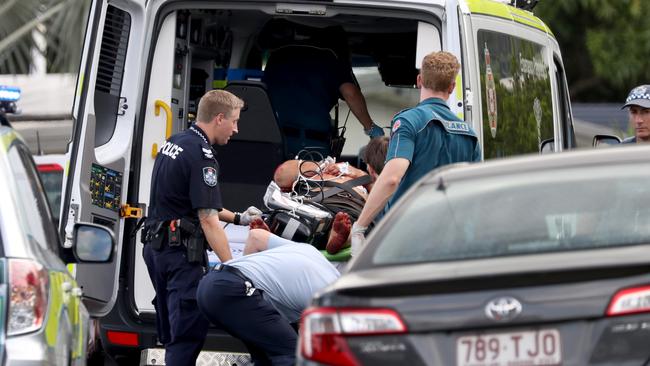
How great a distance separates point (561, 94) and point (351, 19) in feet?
6.68

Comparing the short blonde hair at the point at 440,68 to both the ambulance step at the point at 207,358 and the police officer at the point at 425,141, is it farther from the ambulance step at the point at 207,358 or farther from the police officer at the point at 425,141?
the ambulance step at the point at 207,358

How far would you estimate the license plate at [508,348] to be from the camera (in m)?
4.64

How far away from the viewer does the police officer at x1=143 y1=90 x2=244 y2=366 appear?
745cm

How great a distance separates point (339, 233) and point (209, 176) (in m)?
0.72

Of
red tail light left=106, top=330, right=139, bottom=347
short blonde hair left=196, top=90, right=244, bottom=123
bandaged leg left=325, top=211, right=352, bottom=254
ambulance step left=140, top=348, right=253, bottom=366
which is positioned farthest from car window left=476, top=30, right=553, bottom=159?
red tail light left=106, top=330, right=139, bottom=347

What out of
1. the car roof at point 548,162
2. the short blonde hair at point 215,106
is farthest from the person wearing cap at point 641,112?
the car roof at point 548,162

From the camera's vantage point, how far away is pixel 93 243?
5.99 metres

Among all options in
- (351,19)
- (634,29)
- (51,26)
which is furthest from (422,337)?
(634,29)

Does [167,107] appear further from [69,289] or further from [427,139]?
[69,289]

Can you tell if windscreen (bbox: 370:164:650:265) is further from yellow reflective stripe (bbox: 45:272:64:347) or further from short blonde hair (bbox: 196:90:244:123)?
short blonde hair (bbox: 196:90:244:123)

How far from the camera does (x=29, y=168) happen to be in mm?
5949

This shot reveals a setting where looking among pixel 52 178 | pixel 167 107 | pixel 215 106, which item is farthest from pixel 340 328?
pixel 52 178

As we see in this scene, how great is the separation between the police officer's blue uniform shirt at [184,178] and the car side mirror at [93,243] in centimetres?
145

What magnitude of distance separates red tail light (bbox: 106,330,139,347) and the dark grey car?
2.89 m
